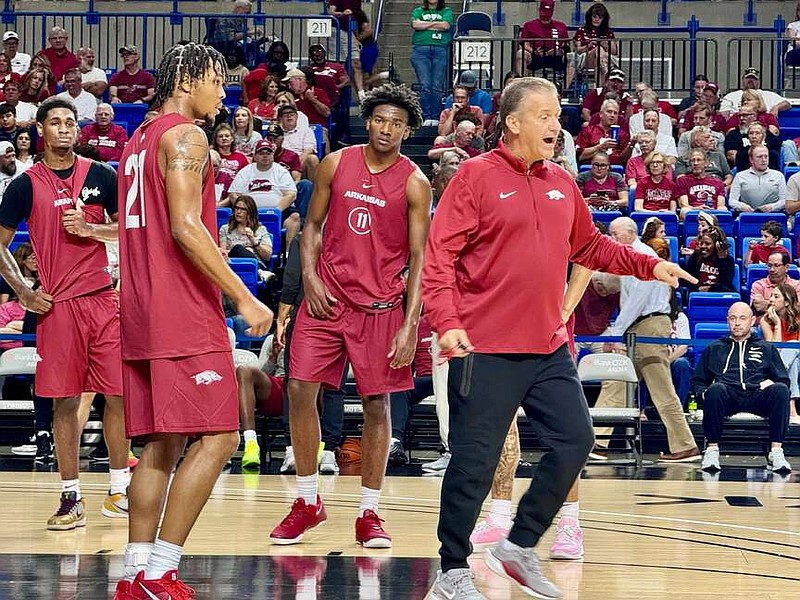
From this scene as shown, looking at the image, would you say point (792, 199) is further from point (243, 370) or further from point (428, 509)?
point (428, 509)

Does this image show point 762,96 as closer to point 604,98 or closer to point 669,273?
point 604,98

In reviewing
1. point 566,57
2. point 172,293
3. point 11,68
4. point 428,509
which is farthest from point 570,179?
point 11,68

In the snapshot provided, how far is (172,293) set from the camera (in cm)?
492

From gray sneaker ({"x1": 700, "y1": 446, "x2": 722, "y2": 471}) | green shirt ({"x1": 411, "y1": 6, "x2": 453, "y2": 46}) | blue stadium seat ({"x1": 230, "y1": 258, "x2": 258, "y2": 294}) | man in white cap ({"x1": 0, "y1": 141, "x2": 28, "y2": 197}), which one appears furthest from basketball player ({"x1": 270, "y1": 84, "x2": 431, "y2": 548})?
green shirt ({"x1": 411, "y1": 6, "x2": 453, "y2": 46})

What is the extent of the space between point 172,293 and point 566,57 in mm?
13589

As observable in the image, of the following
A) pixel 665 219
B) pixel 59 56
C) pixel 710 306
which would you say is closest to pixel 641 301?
pixel 710 306

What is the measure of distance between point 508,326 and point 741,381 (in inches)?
235

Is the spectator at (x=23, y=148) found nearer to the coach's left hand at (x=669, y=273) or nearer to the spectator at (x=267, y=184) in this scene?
the spectator at (x=267, y=184)

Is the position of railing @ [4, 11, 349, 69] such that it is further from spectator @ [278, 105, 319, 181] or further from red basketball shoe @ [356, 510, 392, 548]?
red basketball shoe @ [356, 510, 392, 548]

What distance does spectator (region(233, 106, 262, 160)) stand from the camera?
15.5 m

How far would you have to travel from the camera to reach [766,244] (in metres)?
12.9

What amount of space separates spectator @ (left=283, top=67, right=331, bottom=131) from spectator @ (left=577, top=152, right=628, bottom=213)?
12.7 ft

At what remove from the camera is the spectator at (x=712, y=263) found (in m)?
12.5

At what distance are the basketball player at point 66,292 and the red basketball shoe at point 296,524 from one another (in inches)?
44.1
